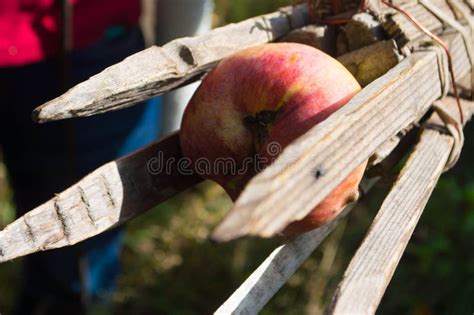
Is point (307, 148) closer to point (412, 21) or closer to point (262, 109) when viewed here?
point (262, 109)

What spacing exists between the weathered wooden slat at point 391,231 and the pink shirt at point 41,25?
101cm

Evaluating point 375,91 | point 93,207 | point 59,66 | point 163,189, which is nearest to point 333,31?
point 375,91

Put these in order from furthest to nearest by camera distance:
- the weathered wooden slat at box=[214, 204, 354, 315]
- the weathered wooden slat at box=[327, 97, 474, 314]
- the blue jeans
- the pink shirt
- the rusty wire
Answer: the blue jeans, the pink shirt, the rusty wire, the weathered wooden slat at box=[214, 204, 354, 315], the weathered wooden slat at box=[327, 97, 474, 314]

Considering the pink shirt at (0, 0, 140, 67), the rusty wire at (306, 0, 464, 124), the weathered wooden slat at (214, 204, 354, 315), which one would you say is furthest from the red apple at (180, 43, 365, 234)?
the pink shirt at (0, 0, 140, 67)

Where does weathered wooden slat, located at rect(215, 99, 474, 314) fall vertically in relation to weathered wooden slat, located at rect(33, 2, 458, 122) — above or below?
below

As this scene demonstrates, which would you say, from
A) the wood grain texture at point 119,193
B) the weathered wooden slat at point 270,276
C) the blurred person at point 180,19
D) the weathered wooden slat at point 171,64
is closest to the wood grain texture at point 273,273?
the weathered wooden slat at point 270,276

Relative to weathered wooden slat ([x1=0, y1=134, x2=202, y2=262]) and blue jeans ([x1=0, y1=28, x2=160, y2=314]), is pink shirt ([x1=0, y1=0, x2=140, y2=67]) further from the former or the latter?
weathered wooden slat ([x1=0, y1=134, x2=202, y2=262])

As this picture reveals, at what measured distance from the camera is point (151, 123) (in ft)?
7.02

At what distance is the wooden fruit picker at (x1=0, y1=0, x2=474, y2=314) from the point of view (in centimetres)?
76

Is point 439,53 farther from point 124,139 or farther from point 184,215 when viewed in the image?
point 184,215

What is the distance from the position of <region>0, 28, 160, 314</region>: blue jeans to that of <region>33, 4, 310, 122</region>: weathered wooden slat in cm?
75

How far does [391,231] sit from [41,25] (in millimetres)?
1151

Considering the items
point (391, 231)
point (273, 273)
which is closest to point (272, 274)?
point (273, 273)

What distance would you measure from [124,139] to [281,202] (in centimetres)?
137
